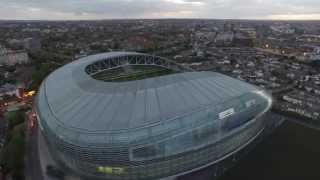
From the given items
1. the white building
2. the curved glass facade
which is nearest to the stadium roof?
the curved glass facade

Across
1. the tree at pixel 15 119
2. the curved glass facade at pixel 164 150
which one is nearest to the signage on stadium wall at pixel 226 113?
the curved glass facade at pixel 164 150

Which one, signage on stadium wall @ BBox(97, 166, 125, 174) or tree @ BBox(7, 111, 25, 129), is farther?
tree @ BBox(7, 111, 25, 129)

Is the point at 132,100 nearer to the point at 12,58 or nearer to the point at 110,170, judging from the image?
the point at 110,170

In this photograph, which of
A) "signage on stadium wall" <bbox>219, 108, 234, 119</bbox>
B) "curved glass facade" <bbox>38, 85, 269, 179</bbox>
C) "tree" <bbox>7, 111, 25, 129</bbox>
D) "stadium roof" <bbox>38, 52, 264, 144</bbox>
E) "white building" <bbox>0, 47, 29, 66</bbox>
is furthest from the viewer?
"white building" <bbox>0, 47, 29, 66</bbox>

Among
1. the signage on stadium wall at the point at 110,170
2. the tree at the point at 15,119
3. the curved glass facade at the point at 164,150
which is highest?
the curved glass facade at the point at 164,150

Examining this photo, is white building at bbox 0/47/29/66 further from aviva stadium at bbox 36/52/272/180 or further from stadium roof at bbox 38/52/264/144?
aviva stadium at bbox 36/52/272/180

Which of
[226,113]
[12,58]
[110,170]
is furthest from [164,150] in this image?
[12,58]

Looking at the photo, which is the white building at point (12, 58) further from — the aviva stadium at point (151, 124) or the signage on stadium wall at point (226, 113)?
the signage on stadium wall at point (226, 113)

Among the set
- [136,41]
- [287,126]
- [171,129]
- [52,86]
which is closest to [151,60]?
[52,86]

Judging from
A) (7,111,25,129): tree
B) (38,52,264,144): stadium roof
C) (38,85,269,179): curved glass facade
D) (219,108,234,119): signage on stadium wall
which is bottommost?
(7,111,25,129): tree
